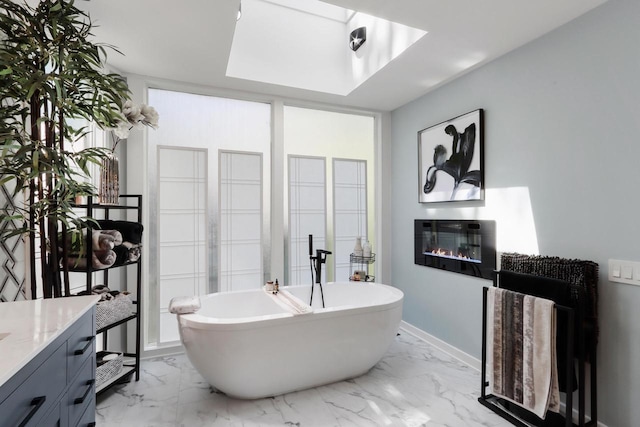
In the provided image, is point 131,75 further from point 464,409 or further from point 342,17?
point 464,409

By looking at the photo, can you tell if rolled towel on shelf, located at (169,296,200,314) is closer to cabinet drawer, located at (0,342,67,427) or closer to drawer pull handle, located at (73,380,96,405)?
drawer pull handle, located at (73,380,96,405)

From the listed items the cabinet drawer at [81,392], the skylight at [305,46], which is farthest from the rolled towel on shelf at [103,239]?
the skylight at [305,46]

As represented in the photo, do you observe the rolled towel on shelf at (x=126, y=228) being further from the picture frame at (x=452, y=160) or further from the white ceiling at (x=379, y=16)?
the picture frame at (x=452, y=160)

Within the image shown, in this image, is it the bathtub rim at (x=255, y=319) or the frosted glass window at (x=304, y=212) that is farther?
the frosted glass window at (x=304, y=212)

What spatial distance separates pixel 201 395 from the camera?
7.45 ft

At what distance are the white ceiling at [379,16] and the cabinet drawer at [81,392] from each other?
76.4 inches

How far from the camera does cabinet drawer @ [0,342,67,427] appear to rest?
83 centimetres

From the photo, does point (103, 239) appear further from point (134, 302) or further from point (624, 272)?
point (624, 272)

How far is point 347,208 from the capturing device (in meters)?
3.70

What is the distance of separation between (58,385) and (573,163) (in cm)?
281

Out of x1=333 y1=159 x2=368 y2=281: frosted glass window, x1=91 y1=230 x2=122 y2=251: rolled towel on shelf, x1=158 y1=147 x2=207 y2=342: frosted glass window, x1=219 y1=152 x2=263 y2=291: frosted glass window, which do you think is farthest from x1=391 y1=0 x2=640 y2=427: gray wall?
x1=91 y1=230 x2=122 y2=251: rolled towel on shelf

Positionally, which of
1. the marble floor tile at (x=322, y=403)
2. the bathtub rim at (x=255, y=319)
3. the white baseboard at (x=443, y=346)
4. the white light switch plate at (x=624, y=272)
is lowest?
the marble floor tile at (x=322, y=403)

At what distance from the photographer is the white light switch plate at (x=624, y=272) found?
1.71 metres

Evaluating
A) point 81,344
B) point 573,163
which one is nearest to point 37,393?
point 81,344
